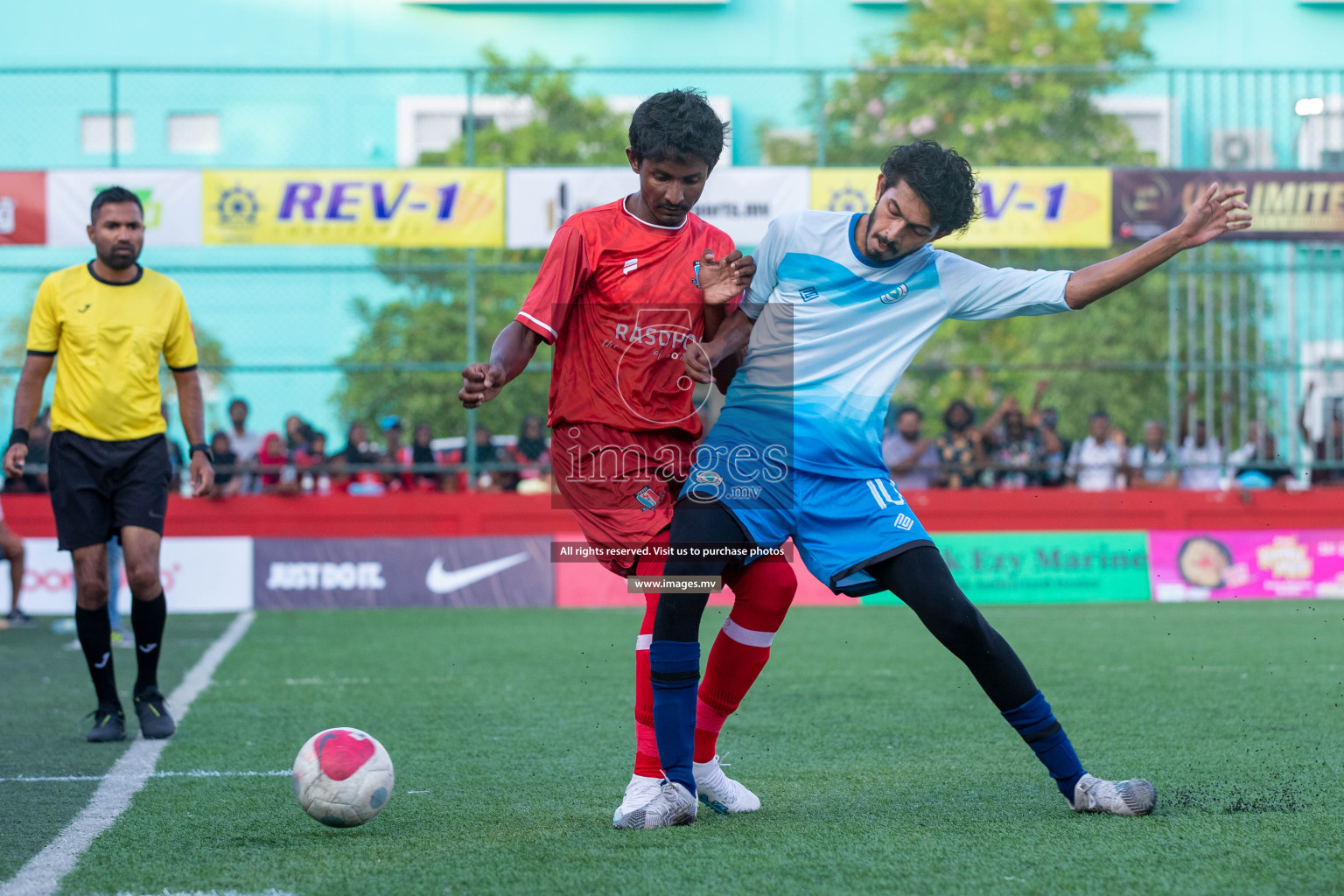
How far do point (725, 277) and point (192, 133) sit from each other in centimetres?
1489

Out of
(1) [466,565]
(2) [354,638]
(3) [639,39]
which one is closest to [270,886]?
(2) [354,638]

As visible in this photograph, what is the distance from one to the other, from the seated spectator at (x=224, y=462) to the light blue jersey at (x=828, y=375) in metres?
9.64

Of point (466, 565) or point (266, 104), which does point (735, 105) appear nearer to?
point (266, 104)

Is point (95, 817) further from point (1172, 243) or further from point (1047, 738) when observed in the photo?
point (1172, 243)

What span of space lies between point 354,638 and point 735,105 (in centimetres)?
770

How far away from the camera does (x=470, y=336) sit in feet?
42.7

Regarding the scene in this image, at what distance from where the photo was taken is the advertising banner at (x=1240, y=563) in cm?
1276

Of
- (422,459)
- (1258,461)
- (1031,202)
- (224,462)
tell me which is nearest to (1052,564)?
(1258,461)

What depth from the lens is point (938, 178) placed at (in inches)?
146

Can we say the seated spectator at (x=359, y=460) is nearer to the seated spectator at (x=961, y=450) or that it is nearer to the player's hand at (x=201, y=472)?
the seated spectator at (x=961, y=450)

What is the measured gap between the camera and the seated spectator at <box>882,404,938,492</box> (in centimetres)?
1293

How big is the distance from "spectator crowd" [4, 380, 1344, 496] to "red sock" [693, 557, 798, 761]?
8.74 m

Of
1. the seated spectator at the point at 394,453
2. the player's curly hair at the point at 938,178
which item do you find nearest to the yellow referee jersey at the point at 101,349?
the player's curly hair at the point at 938,178

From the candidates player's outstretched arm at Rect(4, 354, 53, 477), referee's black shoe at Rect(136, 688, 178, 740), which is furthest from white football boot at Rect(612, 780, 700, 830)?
player's outstretched arm at Rect(4, 354, 53, 477)
